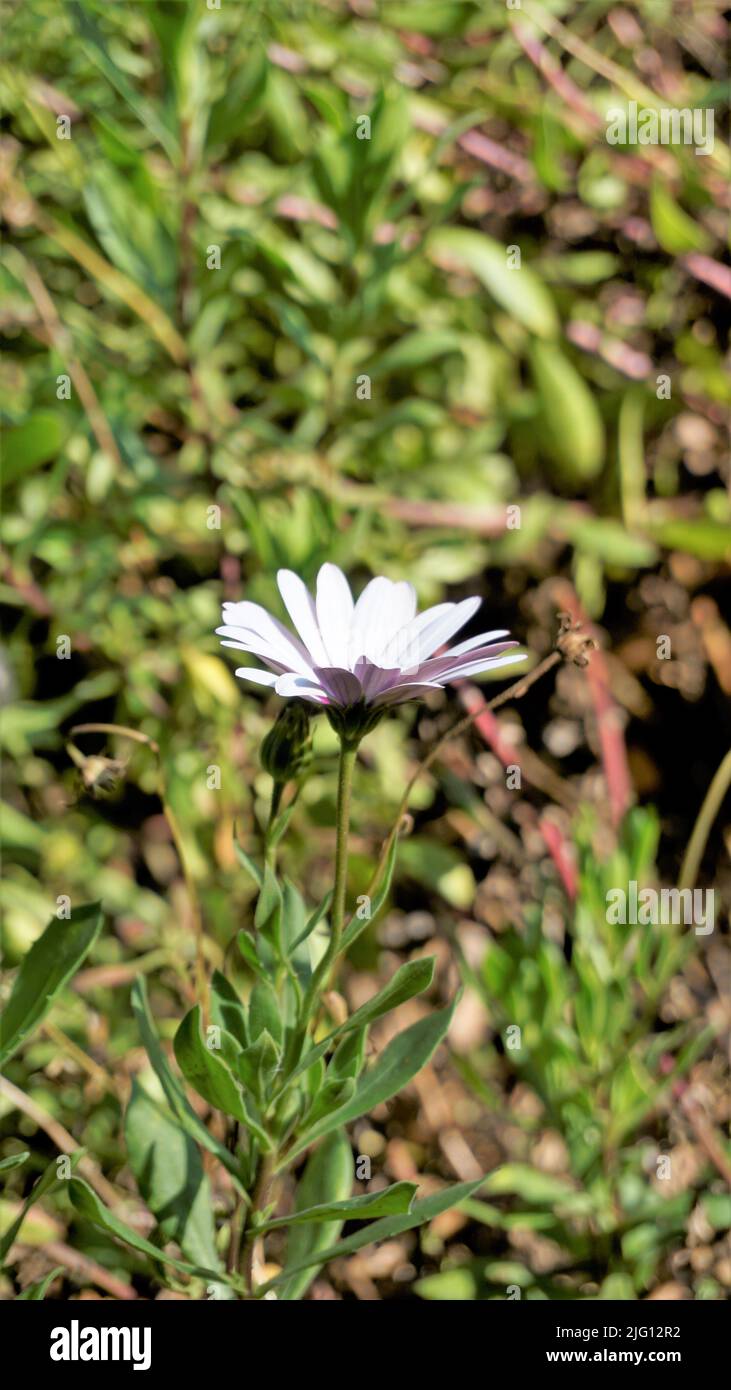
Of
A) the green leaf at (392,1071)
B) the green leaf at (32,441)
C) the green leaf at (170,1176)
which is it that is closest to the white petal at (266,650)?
the green leaf at (392,1071)

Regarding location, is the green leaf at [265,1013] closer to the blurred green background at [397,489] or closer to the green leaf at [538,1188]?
the blurred green background at [397,489]

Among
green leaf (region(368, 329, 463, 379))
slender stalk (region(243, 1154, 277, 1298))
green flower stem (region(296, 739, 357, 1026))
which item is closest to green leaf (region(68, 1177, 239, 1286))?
slender stalk (region(243, 1154, 277, 1298))

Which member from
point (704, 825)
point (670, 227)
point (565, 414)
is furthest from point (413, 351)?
point (704, 825)

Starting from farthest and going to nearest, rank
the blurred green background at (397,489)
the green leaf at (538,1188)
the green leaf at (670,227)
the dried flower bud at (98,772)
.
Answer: the green leaf at (670,227) → the blurred green background at (397,489) → the green leaf at (538,1188) → the dried flower bud at (98,772)

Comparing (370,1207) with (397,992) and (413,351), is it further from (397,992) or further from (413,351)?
(413,351)
